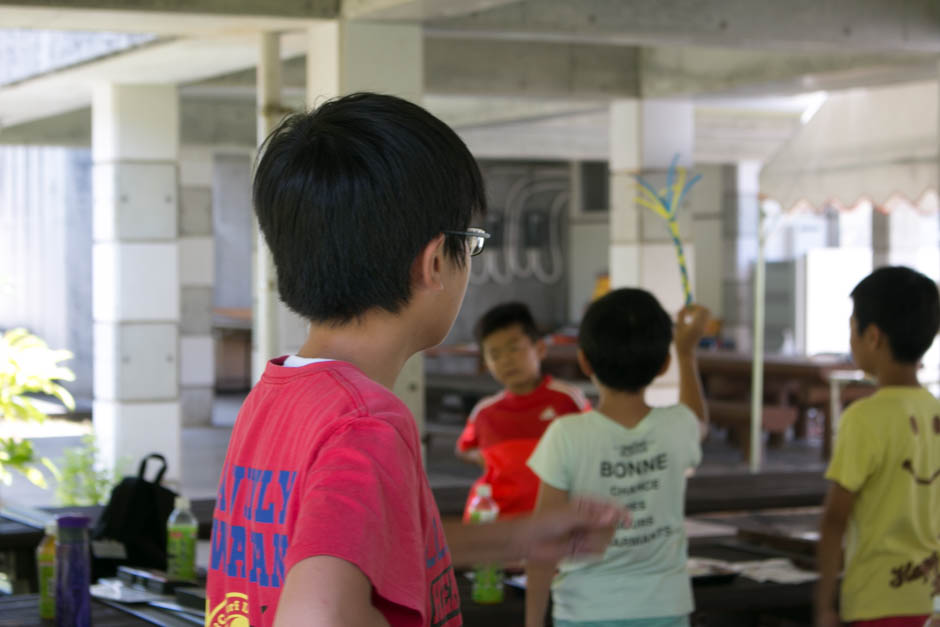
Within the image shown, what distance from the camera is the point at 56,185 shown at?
16500mm

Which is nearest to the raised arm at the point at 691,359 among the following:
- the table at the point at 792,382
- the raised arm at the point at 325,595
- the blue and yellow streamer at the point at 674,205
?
the blue and yellow streamer at the point at 674,205

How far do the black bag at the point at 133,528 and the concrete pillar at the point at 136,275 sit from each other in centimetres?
577

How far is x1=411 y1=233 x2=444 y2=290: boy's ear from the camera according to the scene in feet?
3.81

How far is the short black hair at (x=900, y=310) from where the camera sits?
2.83 meters

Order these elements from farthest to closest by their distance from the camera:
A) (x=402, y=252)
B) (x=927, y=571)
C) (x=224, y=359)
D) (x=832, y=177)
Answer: (x=224, y=359)
(x=832, y=177)
(x=927, y=571)
(x=402, y=252)

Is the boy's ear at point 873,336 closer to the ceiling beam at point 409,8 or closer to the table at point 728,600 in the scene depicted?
the table at point 728,600

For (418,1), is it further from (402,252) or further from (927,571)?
(402,252)

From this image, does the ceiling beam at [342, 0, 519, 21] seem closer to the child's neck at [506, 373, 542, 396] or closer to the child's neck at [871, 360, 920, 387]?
the child's neck at [506, 373, 542, 396]

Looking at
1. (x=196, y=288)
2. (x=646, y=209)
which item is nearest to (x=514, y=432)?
(x=646, y=209)

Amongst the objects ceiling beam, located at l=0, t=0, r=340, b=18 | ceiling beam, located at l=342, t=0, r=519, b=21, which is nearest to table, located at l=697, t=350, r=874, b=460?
ceiling beam, located at l=342, t=0, r=519, b=21

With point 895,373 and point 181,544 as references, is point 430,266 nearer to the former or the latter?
point 895,373

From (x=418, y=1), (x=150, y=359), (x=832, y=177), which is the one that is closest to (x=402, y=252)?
(x=418, y=1)

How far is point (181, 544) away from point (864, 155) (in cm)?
615

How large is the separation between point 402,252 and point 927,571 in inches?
80.0
